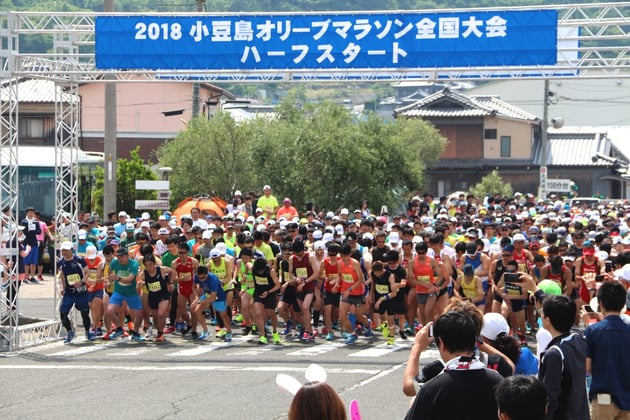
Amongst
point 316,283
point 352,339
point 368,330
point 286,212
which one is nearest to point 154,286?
point 316,283

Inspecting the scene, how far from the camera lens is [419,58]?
747 inches

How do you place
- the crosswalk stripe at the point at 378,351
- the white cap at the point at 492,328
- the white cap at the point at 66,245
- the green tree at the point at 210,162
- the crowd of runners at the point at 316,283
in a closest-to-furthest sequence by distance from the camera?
the white cap at the point at 492,328 < the crosswalk stripe at the point at 378,351 < the crowd of runners at the point at 316,283 < the white cap at the point at 66,245 < the green tree at the point at 210,162

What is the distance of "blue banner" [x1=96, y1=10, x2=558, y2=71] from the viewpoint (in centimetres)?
1877

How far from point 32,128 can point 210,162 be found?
1927cm

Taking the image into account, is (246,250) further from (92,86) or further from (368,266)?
(92,86)

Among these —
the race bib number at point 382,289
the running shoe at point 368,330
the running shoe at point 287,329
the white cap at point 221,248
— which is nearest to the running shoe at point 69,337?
the white cap at point 221,248

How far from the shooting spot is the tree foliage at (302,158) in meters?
35.7

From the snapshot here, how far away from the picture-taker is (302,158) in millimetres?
36062

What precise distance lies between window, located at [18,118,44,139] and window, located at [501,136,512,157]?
2847 centimetres

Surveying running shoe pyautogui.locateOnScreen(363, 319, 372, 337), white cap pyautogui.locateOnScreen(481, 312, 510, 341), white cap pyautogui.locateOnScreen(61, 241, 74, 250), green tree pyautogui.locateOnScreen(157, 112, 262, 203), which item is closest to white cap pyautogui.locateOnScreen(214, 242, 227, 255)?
white cap pyautogui.locateOnScreen(61, 241, 74, 250)

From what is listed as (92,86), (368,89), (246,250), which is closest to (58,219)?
(246,250)

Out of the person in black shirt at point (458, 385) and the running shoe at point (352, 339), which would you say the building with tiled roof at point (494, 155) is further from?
the person in black shirt at point (458, 385)

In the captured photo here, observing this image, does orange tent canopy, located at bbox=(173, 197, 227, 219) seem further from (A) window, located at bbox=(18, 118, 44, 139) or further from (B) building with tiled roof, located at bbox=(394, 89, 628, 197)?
(B) building with tiled roof, located at bbox=(394, 89, 628, 197)

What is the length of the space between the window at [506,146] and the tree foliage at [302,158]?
→ 1036 inches
